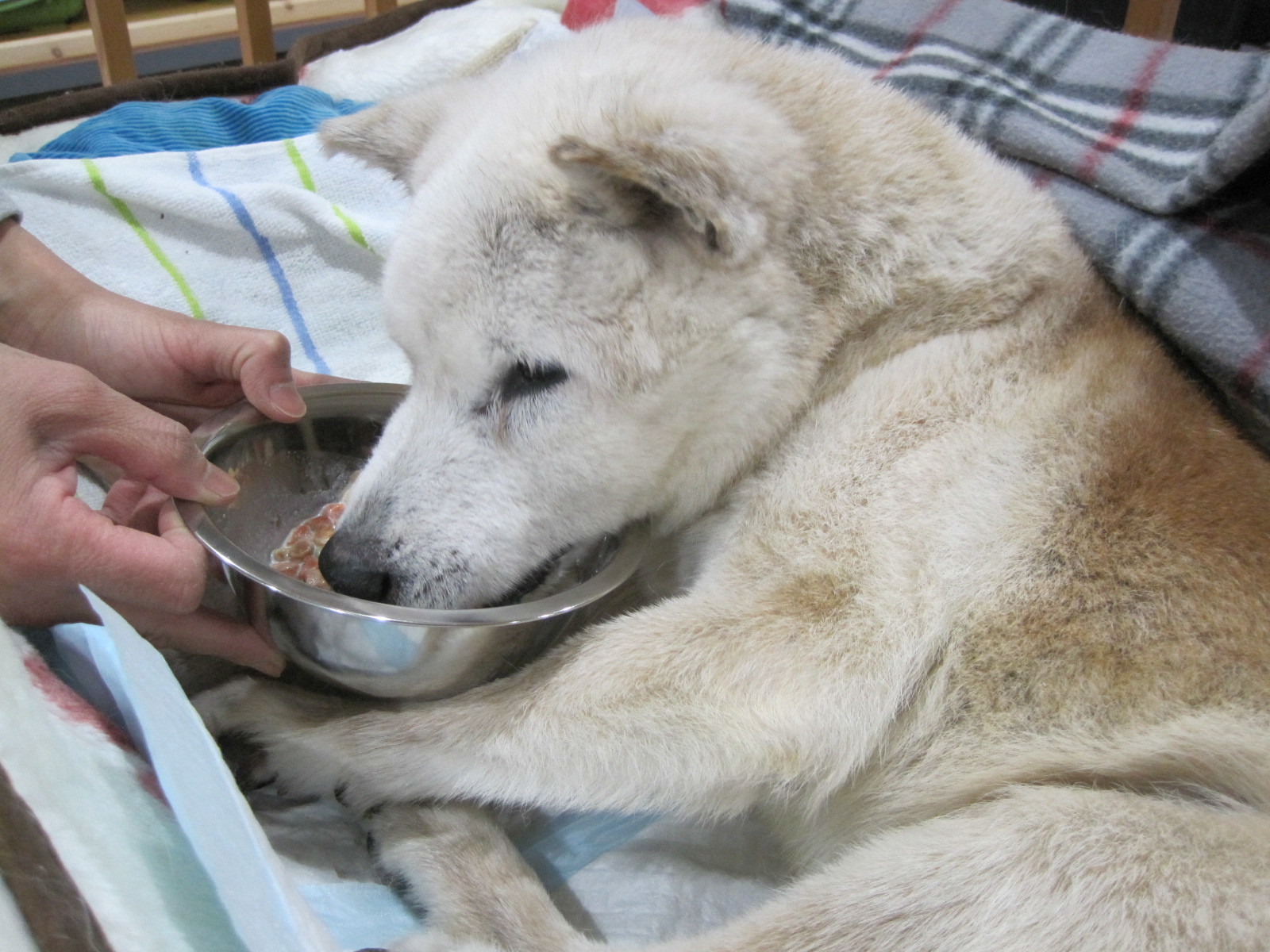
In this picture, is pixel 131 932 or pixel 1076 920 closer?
pixel 131 932

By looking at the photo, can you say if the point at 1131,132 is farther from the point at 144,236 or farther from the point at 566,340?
the point at 144,236

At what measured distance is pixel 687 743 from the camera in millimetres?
1080

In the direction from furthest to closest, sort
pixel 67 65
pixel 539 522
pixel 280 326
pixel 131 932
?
pixel 67 65, pixel 280 326, pixel 539 522, pixel 131 932

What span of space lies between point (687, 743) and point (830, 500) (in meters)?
0.32

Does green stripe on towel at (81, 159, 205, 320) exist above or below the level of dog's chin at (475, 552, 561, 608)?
above

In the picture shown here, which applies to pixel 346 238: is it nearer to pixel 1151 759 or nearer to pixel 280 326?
pixel 280 326

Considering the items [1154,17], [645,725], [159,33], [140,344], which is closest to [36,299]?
[140,344]

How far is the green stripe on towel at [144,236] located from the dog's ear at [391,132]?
59 centimetres

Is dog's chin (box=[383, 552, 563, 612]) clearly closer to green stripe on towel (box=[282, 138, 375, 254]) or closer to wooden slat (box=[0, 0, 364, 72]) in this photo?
green stripe on towel (box=[282, 138, 375, 254])

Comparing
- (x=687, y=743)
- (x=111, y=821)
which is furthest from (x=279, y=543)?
(x=687, y=743)

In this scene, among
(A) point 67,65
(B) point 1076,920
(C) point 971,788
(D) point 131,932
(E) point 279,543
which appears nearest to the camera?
(D) point 131,932

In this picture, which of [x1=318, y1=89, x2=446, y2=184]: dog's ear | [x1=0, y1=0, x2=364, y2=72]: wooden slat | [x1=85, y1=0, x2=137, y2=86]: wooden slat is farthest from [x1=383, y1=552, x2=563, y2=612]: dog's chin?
[x1=0, y1=0, x2=364, y2=72]: wooden slat

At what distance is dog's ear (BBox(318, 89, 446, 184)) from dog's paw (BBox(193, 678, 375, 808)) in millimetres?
761

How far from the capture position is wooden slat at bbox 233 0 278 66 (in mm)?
3008
